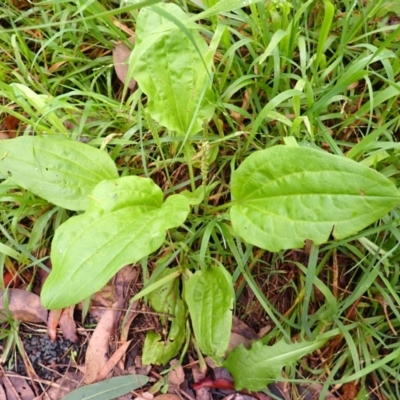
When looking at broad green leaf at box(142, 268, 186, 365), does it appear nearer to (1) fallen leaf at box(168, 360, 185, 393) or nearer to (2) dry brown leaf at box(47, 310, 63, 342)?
(1) fallen leaf at box(168, 360, 185, 393)

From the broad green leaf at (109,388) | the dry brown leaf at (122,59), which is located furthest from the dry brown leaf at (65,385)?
the dry brown leaf at (122,59)

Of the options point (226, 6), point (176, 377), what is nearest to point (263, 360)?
point (176, 377)

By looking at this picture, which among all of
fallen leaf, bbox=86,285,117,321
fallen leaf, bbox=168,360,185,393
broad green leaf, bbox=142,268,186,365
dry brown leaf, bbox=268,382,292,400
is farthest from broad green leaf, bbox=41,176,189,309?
dry brown leaf, bbox=268,382,292,400

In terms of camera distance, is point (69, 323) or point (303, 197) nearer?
point (303, 197)

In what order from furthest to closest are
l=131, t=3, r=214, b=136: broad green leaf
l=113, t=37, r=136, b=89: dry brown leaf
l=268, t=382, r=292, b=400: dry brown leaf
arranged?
l=113, t=37, r=136, b=89: dry brown leaf
l=268, t=382, r=292, b=400: dry brown leaf
l=131, t=3, r=214, b=136: broad green leaf

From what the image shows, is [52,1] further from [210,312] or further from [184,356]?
[184,356]

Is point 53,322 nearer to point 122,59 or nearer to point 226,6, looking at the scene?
point 122,59

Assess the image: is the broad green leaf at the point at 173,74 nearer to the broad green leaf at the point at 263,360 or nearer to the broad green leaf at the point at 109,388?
the broad green leaf at the point at 263,360
